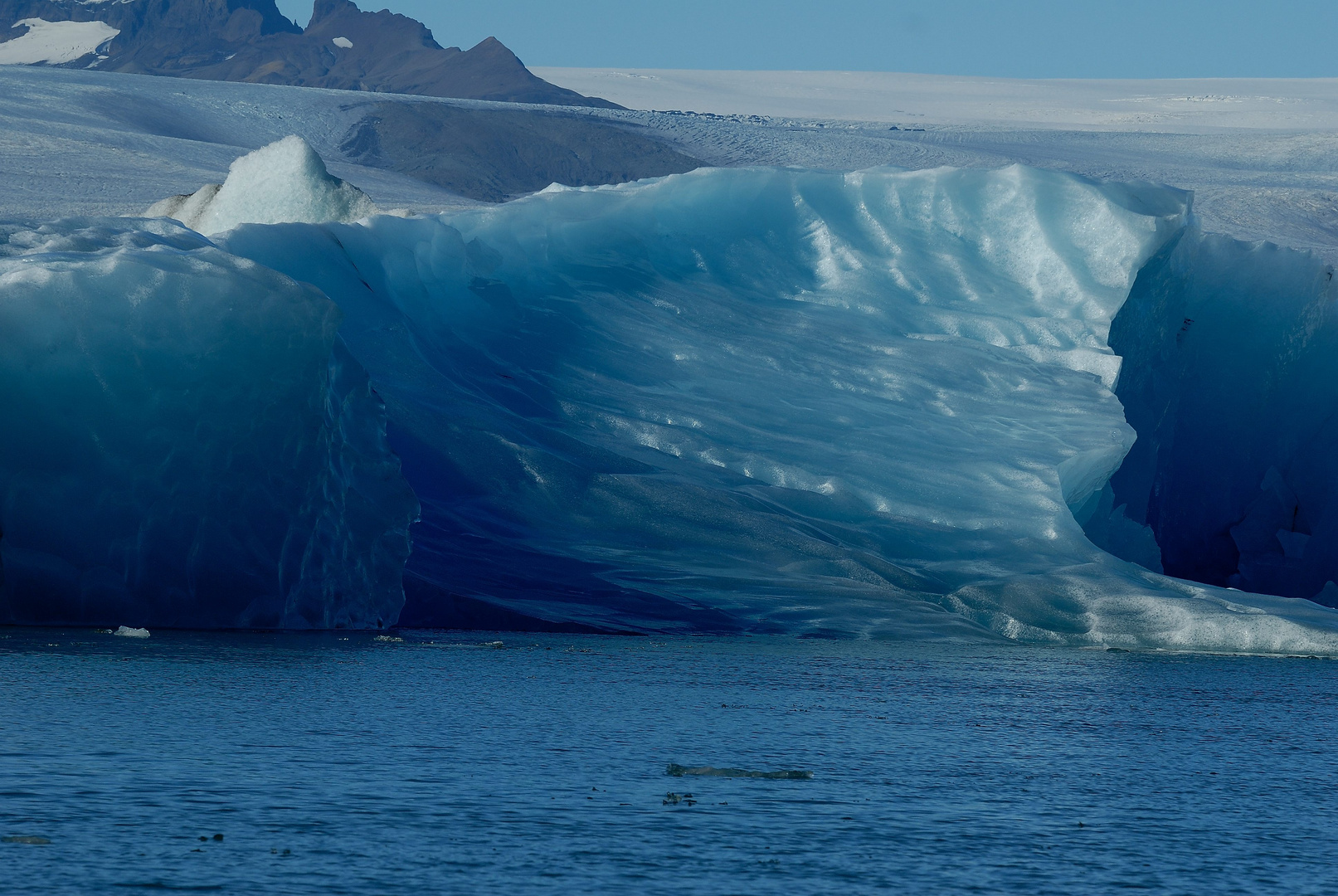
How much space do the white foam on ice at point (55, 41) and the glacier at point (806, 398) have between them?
47.2 metres

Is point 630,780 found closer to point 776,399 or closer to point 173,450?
point 173,450

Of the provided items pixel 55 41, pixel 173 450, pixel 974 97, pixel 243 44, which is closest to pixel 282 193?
pixel 173 450

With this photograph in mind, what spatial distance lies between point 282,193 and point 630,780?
555 centimetres

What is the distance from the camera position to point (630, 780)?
1.62 meters

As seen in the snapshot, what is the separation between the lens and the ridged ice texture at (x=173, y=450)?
11.4ft

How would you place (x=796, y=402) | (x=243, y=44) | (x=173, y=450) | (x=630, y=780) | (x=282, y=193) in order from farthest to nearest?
(x=243, y=44) → (x=282, y=193) → (x=796, y=402) → (x=173, y=450) → (x=630, y=780)

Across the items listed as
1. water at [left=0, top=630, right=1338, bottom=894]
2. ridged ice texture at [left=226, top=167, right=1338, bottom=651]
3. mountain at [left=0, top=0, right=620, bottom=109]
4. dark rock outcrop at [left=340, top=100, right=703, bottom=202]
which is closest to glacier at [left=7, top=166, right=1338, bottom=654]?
ridged ice texture at [left=226, top=167, right=1338, bottom=651]

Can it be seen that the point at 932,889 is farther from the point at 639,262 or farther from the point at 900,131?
the point at 900,131

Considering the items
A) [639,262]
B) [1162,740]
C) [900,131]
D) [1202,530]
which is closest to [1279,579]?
[1202,530]

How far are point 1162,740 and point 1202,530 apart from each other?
541 cm

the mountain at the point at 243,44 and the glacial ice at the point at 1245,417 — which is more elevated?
the mountain at the point at 243,44

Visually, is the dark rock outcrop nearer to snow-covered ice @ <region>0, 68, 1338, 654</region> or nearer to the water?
snow-covered ice @ <region>0, 68, 1338, 654</region>

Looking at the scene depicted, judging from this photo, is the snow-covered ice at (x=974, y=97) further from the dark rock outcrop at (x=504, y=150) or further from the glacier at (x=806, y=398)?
the glacier at (x=806, y=398)

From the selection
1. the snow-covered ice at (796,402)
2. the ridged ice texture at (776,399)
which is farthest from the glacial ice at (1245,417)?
the ridged ice texture at (776,399)
